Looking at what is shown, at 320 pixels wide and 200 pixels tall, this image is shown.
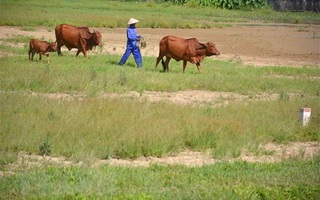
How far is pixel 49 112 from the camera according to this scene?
12258 mm

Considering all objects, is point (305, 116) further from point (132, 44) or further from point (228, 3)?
point (228, 3)

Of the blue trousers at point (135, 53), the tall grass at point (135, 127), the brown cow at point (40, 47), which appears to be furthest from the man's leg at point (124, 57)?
the tall grass at point (135, 127)

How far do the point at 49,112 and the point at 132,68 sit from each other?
7.63m

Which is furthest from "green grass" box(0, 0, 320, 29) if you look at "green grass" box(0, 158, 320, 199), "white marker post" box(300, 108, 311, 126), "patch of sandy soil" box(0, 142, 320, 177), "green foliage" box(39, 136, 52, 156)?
"green grass" box(0, 158, 320, 199)

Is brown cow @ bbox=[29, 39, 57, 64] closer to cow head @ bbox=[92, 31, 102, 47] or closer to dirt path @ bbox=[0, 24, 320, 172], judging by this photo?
cow head @ bbox=[92, 31, 102, 47]

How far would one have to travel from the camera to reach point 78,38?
22188 millimetres

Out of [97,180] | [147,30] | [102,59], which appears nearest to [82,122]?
[97,180]

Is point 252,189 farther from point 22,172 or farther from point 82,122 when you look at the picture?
point 82,122

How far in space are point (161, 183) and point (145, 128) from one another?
2858 millimetres

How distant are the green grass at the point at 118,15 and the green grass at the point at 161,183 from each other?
25.7m

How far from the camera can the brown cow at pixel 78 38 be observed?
22.0m

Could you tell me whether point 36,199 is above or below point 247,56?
above

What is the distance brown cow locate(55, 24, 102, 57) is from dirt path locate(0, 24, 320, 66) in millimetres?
2987

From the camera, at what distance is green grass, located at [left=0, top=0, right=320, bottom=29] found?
36406 millimetres
